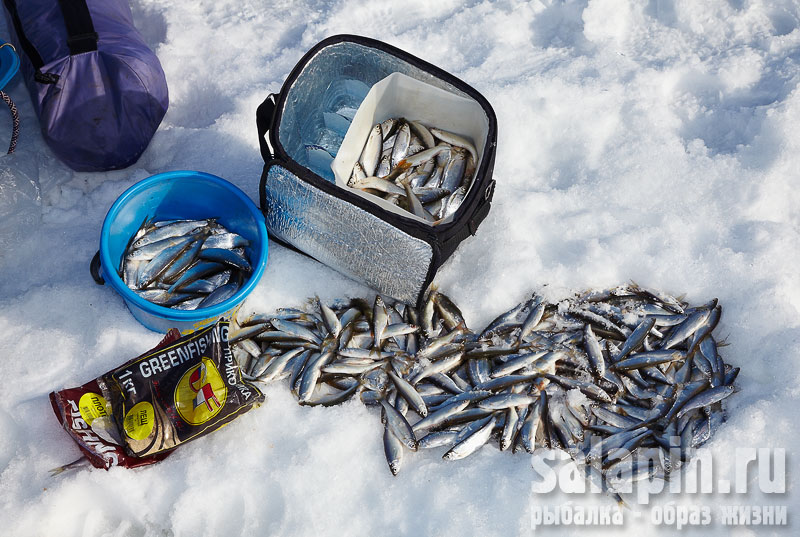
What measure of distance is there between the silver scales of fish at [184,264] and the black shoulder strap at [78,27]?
3.33 ft

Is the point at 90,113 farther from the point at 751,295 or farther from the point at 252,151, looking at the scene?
the point at 751,295

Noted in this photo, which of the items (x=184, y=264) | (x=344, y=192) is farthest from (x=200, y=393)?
(x=344, y=192)

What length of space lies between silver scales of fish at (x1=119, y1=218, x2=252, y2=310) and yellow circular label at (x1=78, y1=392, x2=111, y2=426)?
49cm

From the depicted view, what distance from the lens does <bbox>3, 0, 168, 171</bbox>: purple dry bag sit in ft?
10.3

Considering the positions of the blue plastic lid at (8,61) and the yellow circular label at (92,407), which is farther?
the blue plastic lid at (8,61)

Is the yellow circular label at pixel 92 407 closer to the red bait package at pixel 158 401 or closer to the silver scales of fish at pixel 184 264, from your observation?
the red bait package at pixel 158 401

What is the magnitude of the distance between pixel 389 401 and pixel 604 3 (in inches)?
122

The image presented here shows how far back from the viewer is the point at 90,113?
3174 mm

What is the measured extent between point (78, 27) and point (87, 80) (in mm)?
293

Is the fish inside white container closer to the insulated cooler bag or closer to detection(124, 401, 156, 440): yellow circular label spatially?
the insulated cooler bag

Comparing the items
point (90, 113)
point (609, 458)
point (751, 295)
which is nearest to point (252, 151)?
point (90, 113)

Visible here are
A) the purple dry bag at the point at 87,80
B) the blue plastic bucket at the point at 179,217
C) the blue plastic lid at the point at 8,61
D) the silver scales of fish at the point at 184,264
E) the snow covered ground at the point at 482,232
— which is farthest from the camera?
the purple dry bag at the point at 87,80

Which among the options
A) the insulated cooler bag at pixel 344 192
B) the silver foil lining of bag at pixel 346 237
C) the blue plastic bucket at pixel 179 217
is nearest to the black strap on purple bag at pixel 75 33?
the blue plastic bucket at pixel 179 217

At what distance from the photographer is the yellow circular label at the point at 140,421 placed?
8.14 feet
